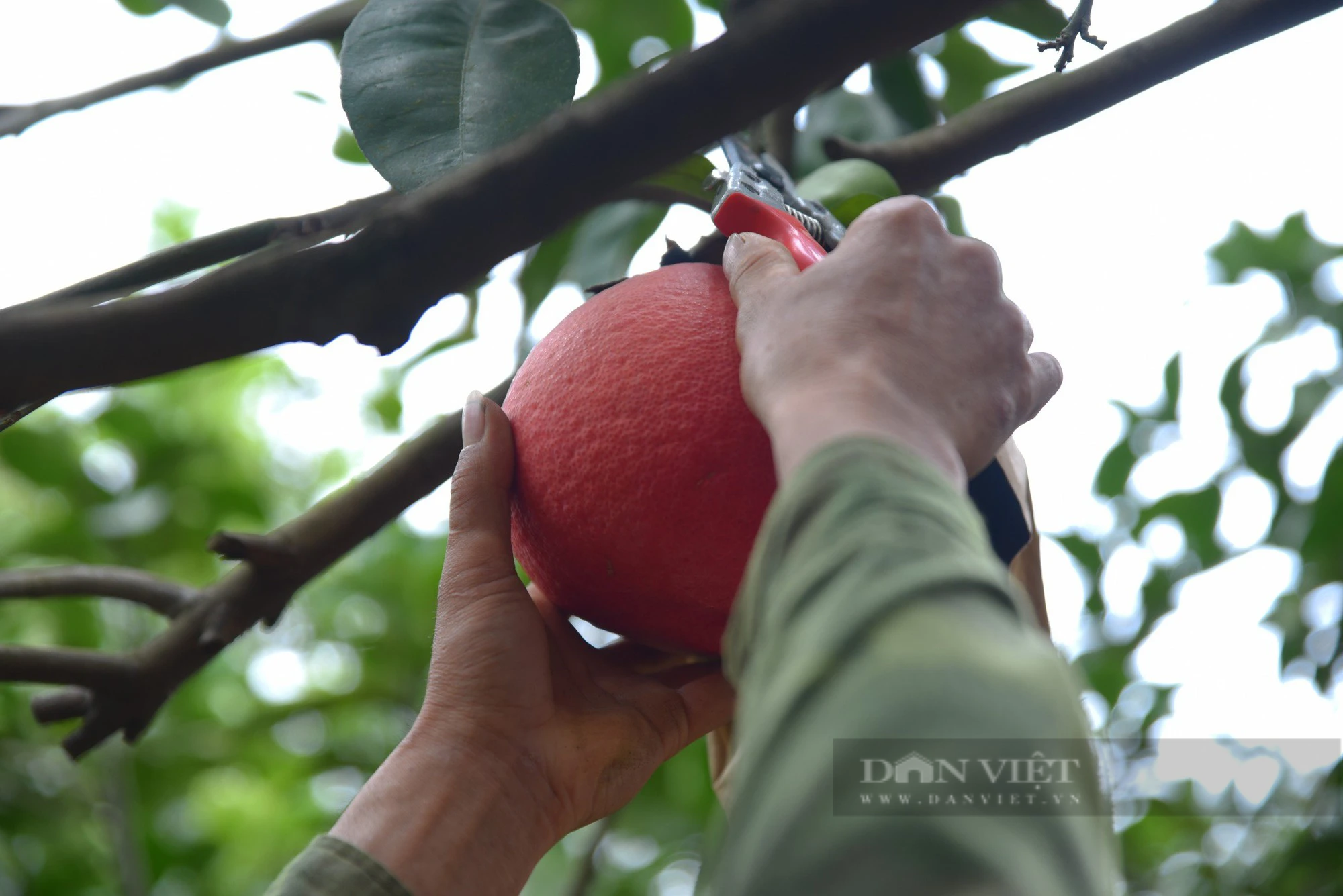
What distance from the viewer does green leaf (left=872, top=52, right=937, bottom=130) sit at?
3.65 ft

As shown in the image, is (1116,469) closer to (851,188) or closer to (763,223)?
(851,188)

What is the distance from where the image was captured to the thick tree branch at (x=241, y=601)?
2.75ft

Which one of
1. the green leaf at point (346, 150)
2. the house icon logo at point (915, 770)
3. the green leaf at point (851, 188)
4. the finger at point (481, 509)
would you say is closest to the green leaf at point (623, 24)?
the green leaf at point (346, 150)

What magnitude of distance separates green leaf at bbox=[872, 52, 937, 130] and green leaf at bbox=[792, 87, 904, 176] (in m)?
0.01

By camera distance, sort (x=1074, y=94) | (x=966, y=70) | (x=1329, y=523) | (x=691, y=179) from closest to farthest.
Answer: (x=1074, y=94), (x=691, y=179), (x=966, y=70), (x=1329, y=523)

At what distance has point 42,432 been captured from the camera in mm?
1688

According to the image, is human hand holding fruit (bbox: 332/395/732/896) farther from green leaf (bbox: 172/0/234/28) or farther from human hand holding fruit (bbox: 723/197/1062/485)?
green leaf (bbox: 172/0/234/28)

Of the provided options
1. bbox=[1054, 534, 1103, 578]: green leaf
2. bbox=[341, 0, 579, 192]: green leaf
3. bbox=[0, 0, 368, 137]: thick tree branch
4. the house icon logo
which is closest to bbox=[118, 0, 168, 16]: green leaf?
bbox=[0, 0, 368, 137]: thick tree branch

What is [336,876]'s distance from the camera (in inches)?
26.6

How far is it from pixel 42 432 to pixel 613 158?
1.60m

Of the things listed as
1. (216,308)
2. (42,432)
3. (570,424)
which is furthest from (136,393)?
(216,308)

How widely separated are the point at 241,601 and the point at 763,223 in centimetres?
51

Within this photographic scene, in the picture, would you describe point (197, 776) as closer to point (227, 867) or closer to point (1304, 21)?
point (227, 867)

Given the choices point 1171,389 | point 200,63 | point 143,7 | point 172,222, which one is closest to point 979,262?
point 200,63
